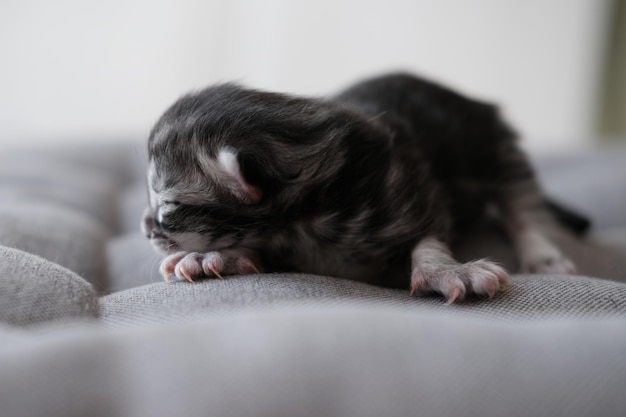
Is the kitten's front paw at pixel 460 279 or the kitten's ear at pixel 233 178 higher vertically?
the kitten's ear at pixel 233 178

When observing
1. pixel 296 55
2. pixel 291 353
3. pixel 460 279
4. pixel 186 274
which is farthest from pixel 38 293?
pixel 296 55

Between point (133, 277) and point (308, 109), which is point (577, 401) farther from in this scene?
point (133, 277)

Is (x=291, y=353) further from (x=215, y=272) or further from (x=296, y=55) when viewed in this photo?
(x=296, y=55)

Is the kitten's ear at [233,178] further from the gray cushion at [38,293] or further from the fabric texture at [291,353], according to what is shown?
the gray cushion at [38,293]

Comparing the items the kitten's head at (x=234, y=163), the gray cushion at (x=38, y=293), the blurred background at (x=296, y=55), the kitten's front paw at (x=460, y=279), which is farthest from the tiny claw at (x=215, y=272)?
the blurred background at (x=296, y=55)

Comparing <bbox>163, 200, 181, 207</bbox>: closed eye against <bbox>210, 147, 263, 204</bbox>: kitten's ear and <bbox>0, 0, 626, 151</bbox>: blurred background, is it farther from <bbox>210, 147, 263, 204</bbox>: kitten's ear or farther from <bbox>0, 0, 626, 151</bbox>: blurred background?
<bbox>0, 0, 626, 151</bbox>: blurred background

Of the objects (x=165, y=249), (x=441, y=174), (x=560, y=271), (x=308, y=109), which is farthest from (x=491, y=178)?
(x=165, y=249)

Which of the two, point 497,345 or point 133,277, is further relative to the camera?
point 133,277
